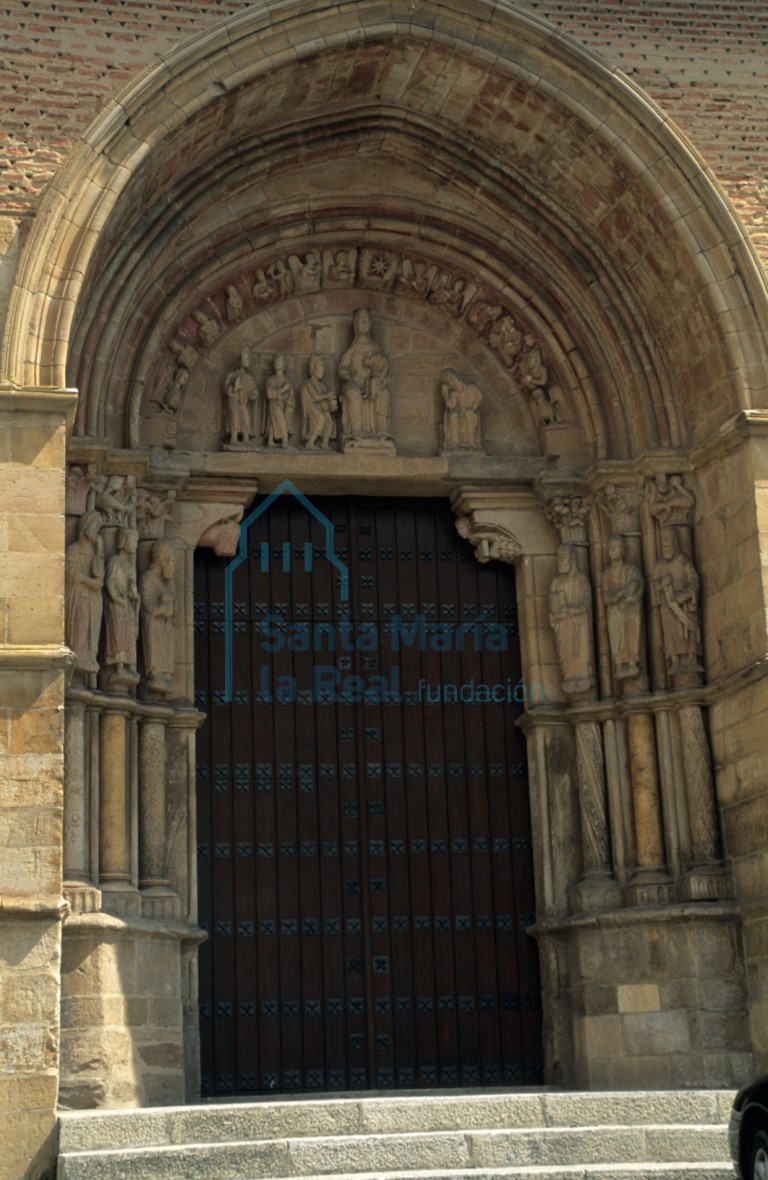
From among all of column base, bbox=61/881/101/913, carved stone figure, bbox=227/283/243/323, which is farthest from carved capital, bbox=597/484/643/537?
column base, bbox=61/881/101/913

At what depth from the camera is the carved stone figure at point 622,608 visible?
1112cm

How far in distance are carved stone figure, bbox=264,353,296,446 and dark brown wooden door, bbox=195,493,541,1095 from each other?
47cm

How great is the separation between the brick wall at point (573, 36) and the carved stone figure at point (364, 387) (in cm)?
234

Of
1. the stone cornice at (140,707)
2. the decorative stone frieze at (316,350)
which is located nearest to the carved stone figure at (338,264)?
the decorative stone frieze at (316,350)

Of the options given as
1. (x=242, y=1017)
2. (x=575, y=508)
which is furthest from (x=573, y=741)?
(x=242, y=1017)

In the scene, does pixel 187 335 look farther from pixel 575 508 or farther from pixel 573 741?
pixel 573 741

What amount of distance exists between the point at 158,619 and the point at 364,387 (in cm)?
218

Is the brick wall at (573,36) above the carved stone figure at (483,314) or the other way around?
above

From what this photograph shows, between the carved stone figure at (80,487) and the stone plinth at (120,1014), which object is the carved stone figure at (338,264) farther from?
the stone plinth at (120,1014)

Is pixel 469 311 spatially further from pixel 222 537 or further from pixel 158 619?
pixel 158 619

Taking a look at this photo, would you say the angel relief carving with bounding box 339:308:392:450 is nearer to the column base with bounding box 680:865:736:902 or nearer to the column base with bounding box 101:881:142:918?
the column base with bounding box 101:881:142:918

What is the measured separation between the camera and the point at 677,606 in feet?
36.1

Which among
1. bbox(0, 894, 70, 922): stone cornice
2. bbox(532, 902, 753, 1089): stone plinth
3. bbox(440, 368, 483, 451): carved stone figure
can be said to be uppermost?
bbox(440, 368, 483, 451): carved stone figure

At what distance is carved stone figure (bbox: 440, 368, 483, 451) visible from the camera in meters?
11.8
